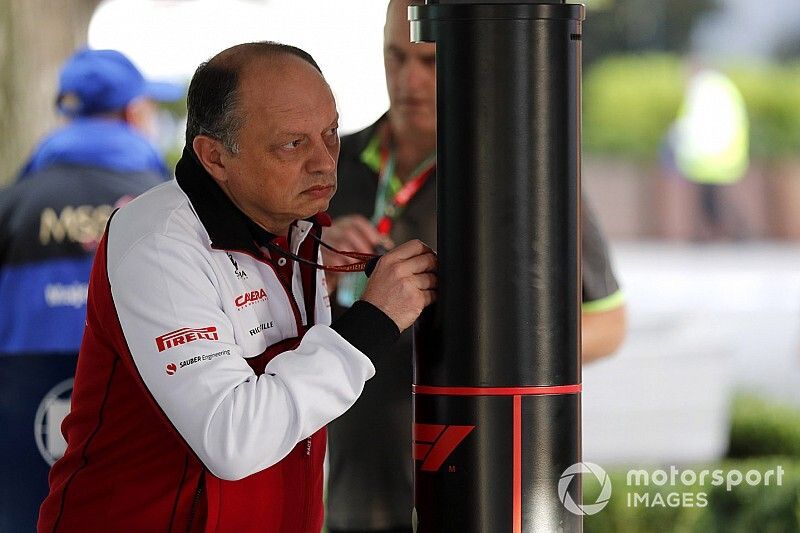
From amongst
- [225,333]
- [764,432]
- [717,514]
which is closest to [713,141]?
[764,432]

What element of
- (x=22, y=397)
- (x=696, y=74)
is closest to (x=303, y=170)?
(x=22, y=397)

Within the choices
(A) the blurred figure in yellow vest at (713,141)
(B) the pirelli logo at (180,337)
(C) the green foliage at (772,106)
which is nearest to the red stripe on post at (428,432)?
(B) the pirelli logo at (180,337)

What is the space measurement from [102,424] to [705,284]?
12884mm

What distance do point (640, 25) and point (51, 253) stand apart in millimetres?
12451

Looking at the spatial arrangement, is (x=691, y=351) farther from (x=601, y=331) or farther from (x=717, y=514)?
(x=601, y=331)

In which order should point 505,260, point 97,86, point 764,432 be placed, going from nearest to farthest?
point 505,260 → point 97,86 → point 764,432

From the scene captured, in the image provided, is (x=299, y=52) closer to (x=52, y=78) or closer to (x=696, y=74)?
(x=52, y=78)

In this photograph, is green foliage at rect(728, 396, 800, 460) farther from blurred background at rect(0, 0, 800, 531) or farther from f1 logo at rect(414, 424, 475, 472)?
f1 logo at rect(414, 424, 475, 472)

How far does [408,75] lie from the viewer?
3.20 meters

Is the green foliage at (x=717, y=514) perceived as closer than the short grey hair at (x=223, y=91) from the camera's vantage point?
No

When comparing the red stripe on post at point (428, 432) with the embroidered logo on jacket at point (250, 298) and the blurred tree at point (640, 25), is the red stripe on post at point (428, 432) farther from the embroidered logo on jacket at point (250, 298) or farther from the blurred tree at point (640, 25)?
the blurred tree at point (640, 25)

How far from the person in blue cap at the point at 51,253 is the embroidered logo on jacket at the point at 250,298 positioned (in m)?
2.55

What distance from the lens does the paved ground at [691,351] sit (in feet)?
24.5

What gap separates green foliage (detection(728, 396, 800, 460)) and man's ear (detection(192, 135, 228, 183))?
479 cm
